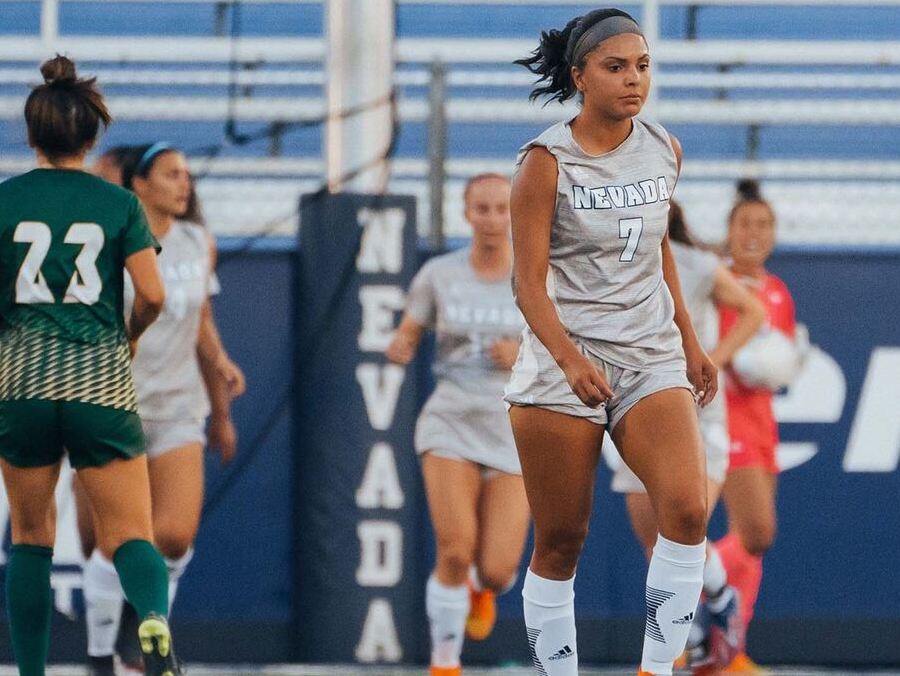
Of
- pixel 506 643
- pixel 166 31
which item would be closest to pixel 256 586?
pixel 506 643

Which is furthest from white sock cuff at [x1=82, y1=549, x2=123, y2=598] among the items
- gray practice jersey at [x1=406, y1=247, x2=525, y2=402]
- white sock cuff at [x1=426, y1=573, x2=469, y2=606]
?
gray practice jersey at [x1=406, y1=247, x2=525, y2=402]

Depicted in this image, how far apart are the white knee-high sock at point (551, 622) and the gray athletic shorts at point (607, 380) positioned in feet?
1.66

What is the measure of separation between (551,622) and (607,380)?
753 millimetres

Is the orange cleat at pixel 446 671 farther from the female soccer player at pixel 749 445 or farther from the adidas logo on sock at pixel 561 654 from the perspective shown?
the adidas logo on sock at pixel 561 654

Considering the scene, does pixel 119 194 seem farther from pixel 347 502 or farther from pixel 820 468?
pixel 820 468

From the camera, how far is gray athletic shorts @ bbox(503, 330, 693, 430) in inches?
187

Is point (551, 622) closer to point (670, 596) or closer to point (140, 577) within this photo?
point (670, 596)

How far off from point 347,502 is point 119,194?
9.97 ft

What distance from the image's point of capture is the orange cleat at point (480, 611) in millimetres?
7520

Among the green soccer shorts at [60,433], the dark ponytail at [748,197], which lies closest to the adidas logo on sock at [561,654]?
the green soccer shorts at [60,433]

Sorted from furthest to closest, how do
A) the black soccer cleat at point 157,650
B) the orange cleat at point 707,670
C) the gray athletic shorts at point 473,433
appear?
the orange cleat at point 707,670
the gray athletic shorts at point 473,433
the black soccer cleat at point 157,650

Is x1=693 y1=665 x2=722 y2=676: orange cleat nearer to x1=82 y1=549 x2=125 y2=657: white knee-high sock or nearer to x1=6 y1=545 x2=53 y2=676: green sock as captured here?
x1=82 y1=549 x2=125 y2=657: white knee-high sock

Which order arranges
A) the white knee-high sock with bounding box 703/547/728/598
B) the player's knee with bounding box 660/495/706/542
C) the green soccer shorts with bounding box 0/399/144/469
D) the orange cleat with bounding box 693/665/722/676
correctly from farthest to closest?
the orange cleat with bounding box 693/665/722/676 → the white knee-high sock with bounding box 703/547/728/598 → the green soccer shorts with bounding box 0/399/144/469 → the player's knee with bounding box 660/495/706/542

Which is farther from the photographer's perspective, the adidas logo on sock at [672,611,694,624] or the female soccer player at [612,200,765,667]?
the female soccer player at [612,200,765,667]
